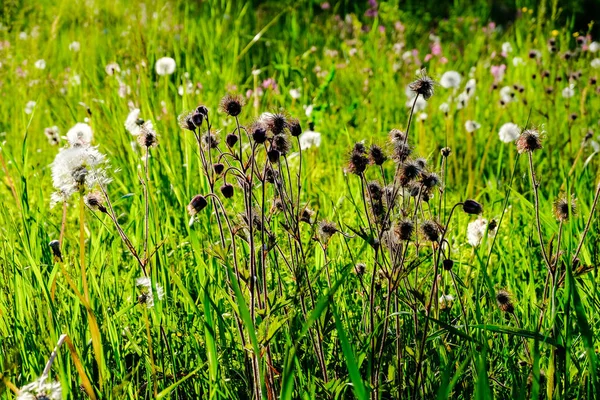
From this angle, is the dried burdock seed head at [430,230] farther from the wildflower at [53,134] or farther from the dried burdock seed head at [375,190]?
the wildflower at [53,134]

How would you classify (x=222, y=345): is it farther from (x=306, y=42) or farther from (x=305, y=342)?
(x=306, y=42)

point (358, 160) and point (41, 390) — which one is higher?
point (358, 160)

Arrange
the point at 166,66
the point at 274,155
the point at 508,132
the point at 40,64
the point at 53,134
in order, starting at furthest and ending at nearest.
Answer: the point at 40,64 < the point at 166,66 < the point at 53,134 < the point at 508,132 < the point at 274,155

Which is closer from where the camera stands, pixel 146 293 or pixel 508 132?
pixel 146 293

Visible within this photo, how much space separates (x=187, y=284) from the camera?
182 centimetres

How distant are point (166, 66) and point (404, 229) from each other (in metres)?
2.39

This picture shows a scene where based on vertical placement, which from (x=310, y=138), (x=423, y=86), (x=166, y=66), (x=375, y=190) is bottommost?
(x=310, y=138)

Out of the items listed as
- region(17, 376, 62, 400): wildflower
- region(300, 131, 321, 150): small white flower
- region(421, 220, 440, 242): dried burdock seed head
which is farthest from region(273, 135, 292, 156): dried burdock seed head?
region(300, 131, 321, 150): small white flower

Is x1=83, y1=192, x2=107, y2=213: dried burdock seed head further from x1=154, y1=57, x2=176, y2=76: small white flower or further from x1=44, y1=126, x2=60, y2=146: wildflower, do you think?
x1=154, y1=57, x2=176, y2=76: small white flower

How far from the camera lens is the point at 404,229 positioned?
1.32 meters

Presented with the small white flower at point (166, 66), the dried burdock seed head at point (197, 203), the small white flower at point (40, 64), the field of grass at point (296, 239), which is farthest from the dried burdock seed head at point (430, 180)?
the small white flower at point (40, 64)

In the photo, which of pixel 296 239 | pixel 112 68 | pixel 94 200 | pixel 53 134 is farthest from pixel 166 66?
pixel 296 239

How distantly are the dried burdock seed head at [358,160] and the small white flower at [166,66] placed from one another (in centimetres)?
216

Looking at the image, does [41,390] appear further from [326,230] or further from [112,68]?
[112,68]
